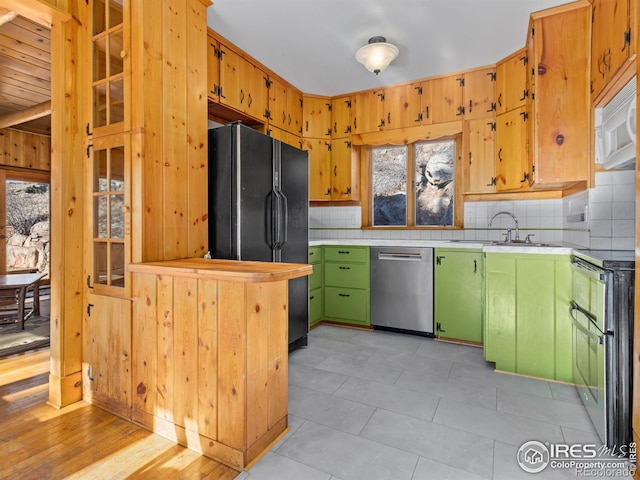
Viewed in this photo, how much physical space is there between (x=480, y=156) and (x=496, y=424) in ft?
8.04

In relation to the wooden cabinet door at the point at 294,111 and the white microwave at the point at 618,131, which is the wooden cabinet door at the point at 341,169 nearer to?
the wooden cabinet door at the point at 294,111

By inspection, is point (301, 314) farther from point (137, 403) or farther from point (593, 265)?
point (593, 265)

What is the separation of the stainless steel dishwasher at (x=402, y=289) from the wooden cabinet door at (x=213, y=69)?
2.05 metres

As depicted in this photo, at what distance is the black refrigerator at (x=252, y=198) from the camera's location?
2.33 metres

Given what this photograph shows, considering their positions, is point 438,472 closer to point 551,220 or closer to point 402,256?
point 402,256

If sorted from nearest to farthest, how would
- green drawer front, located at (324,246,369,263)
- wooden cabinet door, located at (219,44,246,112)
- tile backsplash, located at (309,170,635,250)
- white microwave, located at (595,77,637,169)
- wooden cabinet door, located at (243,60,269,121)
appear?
white microwave, located at (595,77,637,169) → tile backsplash, located at (309,170,635,250) → wooden cabinet door, located at (219,44,246,112) → wooden cabinet door, located at (243,60,269,121) → green drawer front, located at (324,246,369,263)

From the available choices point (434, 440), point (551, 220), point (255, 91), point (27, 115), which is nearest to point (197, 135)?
point (255, 91)

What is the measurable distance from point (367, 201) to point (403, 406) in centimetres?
261

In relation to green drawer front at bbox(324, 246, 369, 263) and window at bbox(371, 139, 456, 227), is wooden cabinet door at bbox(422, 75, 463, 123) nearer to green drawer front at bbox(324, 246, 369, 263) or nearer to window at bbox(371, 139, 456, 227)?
window at bbox(371, 139, 456, 227)

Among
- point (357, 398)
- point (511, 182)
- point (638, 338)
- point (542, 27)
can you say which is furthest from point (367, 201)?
point (638, 338)

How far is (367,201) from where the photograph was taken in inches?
165

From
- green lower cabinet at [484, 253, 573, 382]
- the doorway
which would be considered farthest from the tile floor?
the doorway

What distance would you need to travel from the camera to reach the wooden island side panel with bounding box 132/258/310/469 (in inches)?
59.7

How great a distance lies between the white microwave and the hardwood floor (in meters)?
2.60
